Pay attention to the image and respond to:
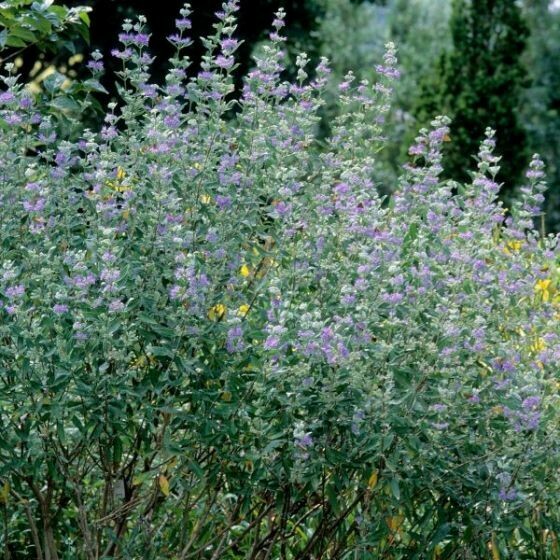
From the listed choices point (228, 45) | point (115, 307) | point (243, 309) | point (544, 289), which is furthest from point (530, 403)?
point (544, 289)

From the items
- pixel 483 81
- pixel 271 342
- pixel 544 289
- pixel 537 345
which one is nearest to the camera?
pixel 271 342

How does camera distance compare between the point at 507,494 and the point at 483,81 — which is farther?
the point at 483,81

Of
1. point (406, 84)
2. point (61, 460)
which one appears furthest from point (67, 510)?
point (406, 84)

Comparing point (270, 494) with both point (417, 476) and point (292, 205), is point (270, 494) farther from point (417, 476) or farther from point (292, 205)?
point (292, 205)

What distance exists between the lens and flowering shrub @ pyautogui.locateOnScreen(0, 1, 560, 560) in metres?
3.13

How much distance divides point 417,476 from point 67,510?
4.96 feet

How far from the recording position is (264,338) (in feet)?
10.6

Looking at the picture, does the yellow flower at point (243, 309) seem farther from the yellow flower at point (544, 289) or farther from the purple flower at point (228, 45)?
the yellow flower at point (544, 289)

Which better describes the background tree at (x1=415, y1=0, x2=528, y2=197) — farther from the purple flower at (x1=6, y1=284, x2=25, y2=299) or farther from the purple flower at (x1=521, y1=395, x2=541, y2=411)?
the purple flower at (x1=6, y1=284, x2=25, y2=299)

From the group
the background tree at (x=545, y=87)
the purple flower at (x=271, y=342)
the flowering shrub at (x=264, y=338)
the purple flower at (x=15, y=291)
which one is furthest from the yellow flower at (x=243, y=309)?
the background tree at (x=545, y=87)

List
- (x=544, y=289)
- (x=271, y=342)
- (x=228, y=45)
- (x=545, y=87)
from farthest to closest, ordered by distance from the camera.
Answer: (x=545, y=87) < (x=544, y=289) < (x=228, y=45) < (x=271, y=342)

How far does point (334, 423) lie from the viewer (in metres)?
3.21

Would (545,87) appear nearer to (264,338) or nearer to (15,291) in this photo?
(264,338)

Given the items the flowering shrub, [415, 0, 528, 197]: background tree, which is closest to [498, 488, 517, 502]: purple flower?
the flowering shrub
